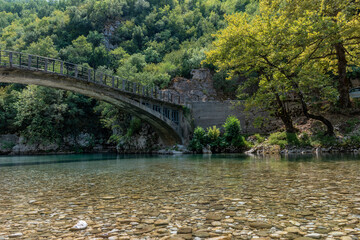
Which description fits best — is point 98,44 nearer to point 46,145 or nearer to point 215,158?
point 46,145

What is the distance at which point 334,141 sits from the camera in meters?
18.2

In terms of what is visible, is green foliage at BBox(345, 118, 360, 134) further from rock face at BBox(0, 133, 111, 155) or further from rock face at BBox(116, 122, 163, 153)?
rock face at BBox(0, 133, 111, 155)

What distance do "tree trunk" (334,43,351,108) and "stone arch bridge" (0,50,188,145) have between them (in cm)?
1539

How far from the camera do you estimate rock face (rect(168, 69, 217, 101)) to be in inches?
1478

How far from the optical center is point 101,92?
22531 millimetres

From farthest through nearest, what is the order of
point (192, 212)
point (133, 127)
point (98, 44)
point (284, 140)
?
1. point (98, 44)
2. point (133, 127)
3. point (284, 140)
4. point (192, 212)

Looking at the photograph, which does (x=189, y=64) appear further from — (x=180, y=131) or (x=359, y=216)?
(x=359, y=216)

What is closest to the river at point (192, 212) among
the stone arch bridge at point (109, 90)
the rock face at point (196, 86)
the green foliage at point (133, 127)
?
the stone arch bridge at point (109, 90)

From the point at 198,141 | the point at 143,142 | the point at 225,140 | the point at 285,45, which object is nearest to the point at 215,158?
the point at 225,140

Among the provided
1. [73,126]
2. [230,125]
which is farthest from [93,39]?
[230,125]

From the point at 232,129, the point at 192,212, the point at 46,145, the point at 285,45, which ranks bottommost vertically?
the point at 192,212

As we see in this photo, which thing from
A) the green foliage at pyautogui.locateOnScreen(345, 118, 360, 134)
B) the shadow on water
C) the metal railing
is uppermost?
the metal railing

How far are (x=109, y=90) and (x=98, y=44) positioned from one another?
48.2 meters

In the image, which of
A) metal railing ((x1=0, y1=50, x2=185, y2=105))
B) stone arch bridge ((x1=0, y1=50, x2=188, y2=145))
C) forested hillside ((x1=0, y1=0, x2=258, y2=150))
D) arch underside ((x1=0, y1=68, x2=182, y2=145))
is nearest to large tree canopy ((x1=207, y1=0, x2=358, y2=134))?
metal railing ((x1=0, y1=50, x2=185, y2=105))
